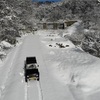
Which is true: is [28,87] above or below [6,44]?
above

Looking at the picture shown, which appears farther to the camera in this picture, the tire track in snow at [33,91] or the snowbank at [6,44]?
the snowbank at [6,44]

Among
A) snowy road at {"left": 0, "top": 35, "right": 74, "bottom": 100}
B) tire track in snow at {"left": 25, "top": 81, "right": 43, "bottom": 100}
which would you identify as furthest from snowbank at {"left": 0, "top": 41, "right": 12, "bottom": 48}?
tire track in snow at {"left": 25, "top": 81, "right": 43, "bottom": 100}

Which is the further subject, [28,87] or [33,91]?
[28,87]

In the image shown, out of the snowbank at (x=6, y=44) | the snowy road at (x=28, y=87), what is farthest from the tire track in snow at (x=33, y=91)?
the snowbank at (x=6, y=44)

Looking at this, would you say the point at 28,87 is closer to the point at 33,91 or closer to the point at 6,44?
the point at 33,91

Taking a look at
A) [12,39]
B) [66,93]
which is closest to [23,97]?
[66,93]

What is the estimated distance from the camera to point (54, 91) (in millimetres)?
22250

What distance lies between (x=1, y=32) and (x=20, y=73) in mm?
15822

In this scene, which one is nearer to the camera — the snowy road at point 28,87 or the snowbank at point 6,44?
the snowy road at point 28,87

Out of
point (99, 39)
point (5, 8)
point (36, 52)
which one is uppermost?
point (5, 8)

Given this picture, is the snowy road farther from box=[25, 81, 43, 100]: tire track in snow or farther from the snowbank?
the snowbank

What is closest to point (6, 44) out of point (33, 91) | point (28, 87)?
point (28, 87)

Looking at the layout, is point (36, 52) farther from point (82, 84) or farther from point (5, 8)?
point (82, 84)

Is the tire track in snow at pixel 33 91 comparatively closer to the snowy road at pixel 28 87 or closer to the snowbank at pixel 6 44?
the snowy road at pixel 28 87
